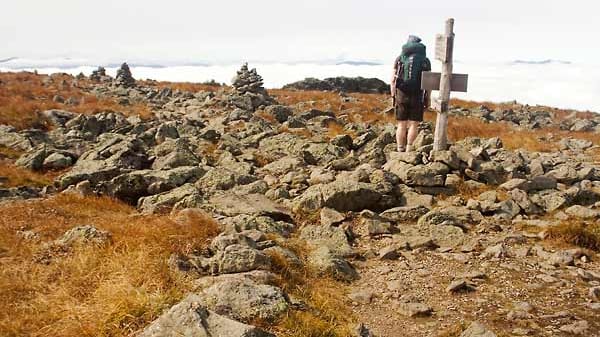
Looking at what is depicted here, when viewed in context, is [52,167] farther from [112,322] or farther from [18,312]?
[112,322]

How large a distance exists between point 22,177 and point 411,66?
1124 centimetres

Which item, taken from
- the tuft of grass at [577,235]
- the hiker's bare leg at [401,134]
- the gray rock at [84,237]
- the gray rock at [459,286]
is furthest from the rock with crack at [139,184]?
the tuft of grass at [577,235]

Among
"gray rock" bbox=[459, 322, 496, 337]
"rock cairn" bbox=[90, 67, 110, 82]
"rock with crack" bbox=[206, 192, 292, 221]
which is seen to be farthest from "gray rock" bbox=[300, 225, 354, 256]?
"rock cairn" bbox=[90, 67, 110, 82]

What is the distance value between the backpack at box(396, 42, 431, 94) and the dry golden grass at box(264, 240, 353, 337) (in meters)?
6.84

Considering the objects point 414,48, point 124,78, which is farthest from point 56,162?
point 124,78

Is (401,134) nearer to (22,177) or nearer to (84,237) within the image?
(84,237)

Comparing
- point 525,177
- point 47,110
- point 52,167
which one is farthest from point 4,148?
point 525,177

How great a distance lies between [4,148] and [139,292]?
47.0ft

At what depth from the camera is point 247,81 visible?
30.0 meters

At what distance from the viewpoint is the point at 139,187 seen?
1116 cm

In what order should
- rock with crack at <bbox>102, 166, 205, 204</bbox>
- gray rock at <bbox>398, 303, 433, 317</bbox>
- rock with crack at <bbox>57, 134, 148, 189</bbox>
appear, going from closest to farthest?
A: gray rock at <bbox>398, 303, 433, 317</bbox>
rock with crack at <bbox>102, 166, 205, 204</bbox>
rock with crack at <bbox>57, 134, 148, 189</bbox>

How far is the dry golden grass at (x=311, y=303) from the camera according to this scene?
521cm

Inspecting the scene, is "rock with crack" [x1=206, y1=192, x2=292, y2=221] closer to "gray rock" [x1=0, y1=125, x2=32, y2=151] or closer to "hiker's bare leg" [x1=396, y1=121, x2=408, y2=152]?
"hiker's bare leg" [x1=396, y1=121, x2=408, y2=152]

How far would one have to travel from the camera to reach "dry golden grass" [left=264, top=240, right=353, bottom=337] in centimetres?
521
